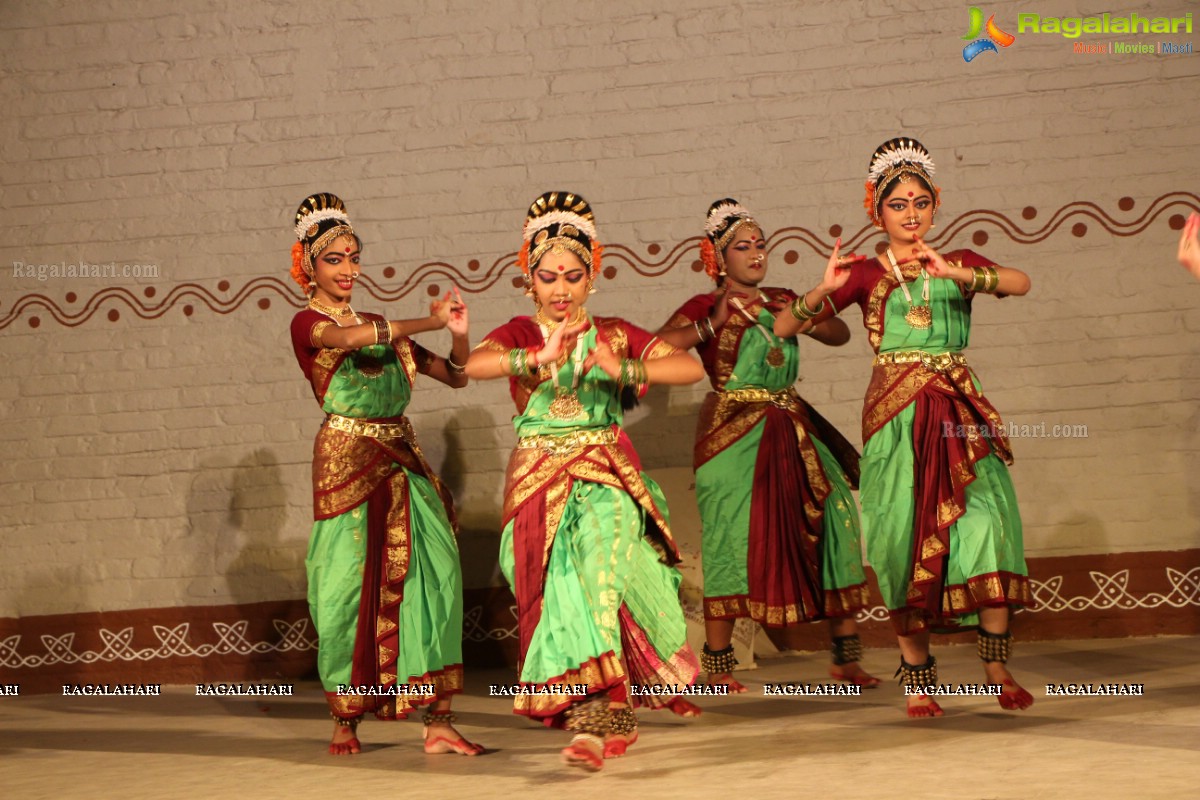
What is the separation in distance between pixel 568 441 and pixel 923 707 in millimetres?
1333

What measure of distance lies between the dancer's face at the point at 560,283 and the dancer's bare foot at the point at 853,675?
1.85m

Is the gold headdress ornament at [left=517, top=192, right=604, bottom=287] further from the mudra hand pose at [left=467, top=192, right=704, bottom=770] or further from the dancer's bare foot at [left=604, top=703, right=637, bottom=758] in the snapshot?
the dancer's bare foot at [left=604, top=703, right=637, bottom=758]

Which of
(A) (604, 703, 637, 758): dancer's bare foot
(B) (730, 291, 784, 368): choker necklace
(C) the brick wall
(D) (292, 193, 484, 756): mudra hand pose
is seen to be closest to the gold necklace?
(D) (292, 193, 484, 756): mudra hand pose

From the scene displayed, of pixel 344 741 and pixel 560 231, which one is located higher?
pixel 560 231

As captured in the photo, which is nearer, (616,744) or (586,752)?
(586,752)

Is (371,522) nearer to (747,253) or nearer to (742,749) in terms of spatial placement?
(742,749)

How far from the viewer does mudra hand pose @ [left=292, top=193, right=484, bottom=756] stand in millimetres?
4242

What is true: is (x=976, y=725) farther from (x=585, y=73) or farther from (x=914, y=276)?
(x=585, y=73)

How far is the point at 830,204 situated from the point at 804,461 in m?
1.37

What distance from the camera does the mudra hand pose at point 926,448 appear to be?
409 centimetres

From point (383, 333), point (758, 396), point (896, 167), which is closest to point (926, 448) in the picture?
point (896, 167)

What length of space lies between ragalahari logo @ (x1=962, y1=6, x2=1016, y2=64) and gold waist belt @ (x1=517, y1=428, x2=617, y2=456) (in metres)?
2.83

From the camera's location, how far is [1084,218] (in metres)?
5.66

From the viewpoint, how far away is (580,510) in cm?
378
